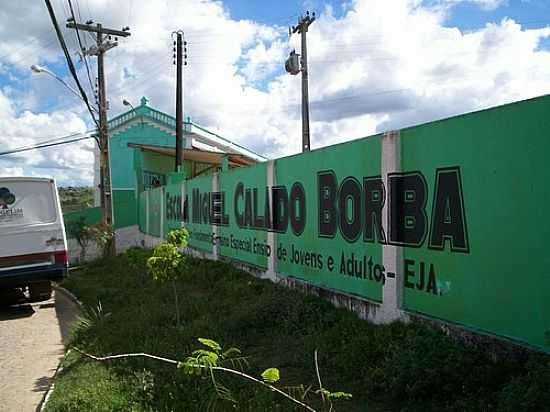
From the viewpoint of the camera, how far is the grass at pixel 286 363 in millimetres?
3939

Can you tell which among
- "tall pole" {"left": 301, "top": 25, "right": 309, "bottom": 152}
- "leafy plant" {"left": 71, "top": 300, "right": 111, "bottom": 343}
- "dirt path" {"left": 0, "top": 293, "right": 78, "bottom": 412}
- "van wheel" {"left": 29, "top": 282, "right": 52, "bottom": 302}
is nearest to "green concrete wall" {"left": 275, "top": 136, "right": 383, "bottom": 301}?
"leafy plant" {"left": 71, "top": 300, "right": 111, "bottom": 343}

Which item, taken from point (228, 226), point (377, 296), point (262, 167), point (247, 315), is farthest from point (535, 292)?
point (228, 226)

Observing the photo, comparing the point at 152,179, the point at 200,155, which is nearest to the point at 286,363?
the point at 200,155

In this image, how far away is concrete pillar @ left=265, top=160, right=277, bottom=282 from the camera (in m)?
9.10

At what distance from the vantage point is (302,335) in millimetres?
6137

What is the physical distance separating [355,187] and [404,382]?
2866 mm

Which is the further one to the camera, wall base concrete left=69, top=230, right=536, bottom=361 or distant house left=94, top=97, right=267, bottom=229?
distant house left=94, top=97, right=267, bottom=229

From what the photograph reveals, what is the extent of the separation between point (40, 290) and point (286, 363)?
7.62 metres

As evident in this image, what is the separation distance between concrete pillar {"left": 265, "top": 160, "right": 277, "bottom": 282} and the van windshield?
4421 mm

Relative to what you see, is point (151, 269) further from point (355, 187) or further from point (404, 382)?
point (404, 382)

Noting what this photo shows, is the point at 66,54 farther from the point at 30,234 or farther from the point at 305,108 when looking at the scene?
the point at 305,108

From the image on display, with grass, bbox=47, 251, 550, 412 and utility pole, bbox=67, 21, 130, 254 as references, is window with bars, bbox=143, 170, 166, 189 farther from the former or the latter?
grass, bbox=47, 251, 550, 412

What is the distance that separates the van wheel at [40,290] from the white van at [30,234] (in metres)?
0.27

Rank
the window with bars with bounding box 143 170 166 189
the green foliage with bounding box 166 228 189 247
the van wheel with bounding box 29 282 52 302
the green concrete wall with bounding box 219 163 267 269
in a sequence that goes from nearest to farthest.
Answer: the green foliage with bounding box 166 228 189 247, the green concrete wall with bounding box 219 163 267 269, the van wheel with bounding box 29 282 52 302, the window with bars with bounding box 143 170 166 189
